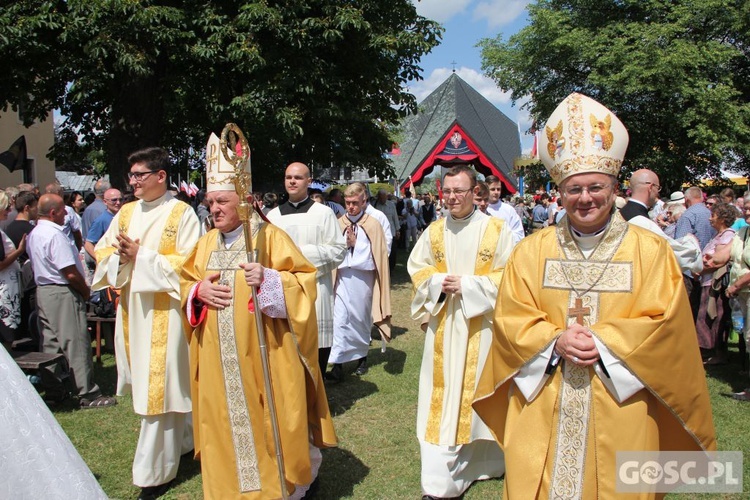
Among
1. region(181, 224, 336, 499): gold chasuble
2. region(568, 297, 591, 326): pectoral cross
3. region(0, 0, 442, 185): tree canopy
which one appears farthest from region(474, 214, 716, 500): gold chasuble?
region(0, 0, 442, 185): tree canopy

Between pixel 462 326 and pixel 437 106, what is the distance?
26.3 metres

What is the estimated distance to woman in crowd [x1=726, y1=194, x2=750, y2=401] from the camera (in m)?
6.19

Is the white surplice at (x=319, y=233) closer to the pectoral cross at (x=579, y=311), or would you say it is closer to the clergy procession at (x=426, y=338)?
the clergy procession at (x=426, y=338)

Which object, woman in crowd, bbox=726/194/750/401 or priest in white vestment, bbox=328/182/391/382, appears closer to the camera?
woman in crowd, bbox=726/194/750/401

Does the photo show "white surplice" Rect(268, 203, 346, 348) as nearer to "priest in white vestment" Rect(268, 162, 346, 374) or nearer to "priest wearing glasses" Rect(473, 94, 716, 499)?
"priest in white vestment" Rect(268, 162, 346, 374)

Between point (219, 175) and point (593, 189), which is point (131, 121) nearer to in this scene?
point (219, 175)

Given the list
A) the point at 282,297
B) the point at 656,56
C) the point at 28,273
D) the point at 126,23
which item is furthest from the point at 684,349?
the point at 656,56

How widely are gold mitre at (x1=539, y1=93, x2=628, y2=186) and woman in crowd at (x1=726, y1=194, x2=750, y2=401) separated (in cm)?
389

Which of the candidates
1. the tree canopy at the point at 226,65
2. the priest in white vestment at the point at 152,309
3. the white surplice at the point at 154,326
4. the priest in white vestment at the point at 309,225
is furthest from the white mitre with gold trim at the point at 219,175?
the tree canopy at the point at 226,65

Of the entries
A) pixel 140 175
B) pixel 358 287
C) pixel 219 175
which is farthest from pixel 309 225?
pixel 219 175

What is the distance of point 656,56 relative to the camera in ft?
72.6

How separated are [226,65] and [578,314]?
1154 cm

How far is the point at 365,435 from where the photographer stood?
220 inches

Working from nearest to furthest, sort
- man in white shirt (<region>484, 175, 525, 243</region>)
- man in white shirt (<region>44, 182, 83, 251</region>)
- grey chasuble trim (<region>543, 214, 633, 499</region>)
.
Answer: grey chasuble trim (<region>543, 214, 633, 499</region>), man in white shirt (<region>484, 175, 525, 243</region>), man in white shirt (<region>44, 182, 83, 251</region>)
